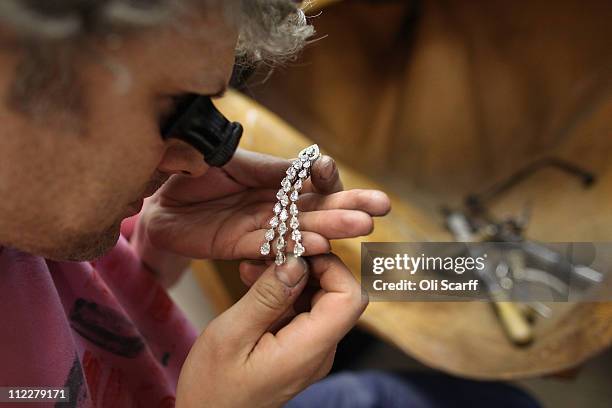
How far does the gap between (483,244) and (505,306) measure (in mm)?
135

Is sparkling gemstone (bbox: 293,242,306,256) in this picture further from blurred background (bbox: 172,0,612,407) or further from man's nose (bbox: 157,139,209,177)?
blurred background (bbox: 172,0,612,407)

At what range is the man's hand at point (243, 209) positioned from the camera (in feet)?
1.57

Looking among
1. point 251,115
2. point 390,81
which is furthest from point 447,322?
point 390,81

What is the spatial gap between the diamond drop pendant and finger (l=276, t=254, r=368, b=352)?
0.03 metres

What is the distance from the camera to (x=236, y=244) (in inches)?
21.2

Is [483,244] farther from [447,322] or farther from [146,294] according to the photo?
[146,294]

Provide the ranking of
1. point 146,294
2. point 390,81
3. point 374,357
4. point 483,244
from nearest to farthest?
1. point 146,294
2. point 483,244
3. point 374,357
4. point 390,81

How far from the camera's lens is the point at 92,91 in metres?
0.34

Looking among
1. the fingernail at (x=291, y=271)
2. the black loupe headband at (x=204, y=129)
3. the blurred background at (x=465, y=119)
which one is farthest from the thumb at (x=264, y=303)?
the blurred background at (x=465, y=119)

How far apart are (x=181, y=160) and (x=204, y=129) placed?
0.15 ft

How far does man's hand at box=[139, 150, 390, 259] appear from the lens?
18.9 inches

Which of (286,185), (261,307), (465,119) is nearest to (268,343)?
(261,307)

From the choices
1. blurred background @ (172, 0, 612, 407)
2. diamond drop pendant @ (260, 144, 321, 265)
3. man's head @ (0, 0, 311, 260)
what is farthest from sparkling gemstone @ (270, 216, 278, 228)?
blurred background @ (172, 0, 612, 407)

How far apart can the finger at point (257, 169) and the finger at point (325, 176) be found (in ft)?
0.17
